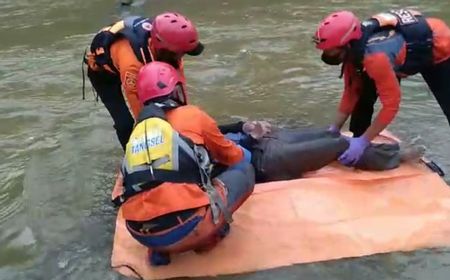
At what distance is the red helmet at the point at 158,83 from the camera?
4.68 m

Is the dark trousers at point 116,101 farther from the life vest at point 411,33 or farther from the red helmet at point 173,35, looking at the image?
the life vest at point 411,33

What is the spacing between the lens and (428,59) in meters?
5.62

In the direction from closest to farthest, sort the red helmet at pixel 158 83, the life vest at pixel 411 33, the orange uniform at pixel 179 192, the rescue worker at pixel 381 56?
1. the orange uniform at pixel 179 192
2. the red helmet at pixel 158 83
3. the rescue worker at pixel 381 56
4. the life vest at pixel 411 33

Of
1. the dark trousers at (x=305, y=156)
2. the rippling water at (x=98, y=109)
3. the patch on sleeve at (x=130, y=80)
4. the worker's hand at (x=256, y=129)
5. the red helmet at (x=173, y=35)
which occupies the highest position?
the red helmet at (x=173, y=35)

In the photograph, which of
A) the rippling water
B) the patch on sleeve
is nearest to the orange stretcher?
the rippling water

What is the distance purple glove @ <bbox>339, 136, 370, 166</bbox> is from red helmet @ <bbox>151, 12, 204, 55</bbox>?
1.34 metres

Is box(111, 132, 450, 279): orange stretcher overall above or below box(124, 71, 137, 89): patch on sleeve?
below

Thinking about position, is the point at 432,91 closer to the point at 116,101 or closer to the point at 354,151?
the point at 354,151

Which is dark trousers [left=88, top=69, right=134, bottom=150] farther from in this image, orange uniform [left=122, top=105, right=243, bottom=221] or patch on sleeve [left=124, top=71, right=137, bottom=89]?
orange uniform [left=122, top=105, right=243, bottom=221]

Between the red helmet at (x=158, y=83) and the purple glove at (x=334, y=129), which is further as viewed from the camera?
the purple glove at (x=334, y=129)

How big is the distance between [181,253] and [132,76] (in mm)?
1290

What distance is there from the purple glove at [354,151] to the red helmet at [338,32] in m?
0.74

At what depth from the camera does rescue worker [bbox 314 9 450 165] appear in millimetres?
5250

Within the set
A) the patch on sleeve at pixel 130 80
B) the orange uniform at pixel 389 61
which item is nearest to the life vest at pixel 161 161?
the patch on sleeve at pixel 130 80
